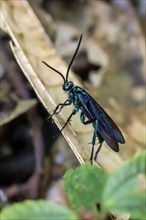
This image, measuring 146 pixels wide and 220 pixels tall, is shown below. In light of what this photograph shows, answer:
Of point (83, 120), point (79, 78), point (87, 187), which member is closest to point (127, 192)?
point (87, 187)

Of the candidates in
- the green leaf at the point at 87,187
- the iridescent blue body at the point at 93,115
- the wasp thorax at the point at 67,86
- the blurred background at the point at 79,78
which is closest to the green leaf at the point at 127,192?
the green leaf at the point at 87,187

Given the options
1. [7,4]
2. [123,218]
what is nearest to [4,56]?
[7,4]

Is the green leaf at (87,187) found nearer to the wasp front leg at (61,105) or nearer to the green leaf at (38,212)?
A: the green leaf at (38,212)

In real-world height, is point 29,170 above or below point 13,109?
below

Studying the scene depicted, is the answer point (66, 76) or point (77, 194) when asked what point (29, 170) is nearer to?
point (66, 76)

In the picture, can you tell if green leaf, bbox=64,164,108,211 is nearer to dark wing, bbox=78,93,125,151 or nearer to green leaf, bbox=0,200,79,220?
green leaf, bbox=0,200,79,220

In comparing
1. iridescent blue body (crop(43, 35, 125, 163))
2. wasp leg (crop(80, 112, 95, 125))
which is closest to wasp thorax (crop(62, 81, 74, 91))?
iridescent blue body (crop(43, 35, 125, 163))
